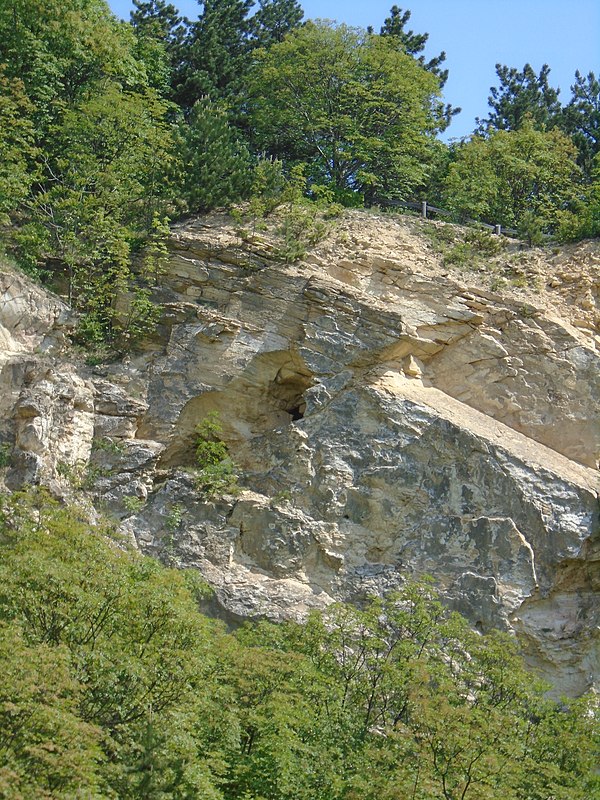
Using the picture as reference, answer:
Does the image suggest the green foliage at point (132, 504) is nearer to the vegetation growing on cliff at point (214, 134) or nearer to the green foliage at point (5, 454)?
the green foliage at point (5, 454)

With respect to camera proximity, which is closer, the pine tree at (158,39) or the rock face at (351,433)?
the rock face at (351,433)

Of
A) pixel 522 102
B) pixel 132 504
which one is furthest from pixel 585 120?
pixel 132 504

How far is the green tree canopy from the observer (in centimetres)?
3369

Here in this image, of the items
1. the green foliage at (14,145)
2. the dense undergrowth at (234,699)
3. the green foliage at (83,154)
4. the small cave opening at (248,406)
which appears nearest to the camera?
Result: the dense undergrowth at (234,699)

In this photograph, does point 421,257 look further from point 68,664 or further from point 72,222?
point 68,664

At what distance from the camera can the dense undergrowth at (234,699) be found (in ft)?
54.1

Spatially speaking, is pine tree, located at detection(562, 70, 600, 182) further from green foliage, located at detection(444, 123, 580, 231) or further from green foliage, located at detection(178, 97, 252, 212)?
green foliage, located at detection(178, 97, 252, 212)

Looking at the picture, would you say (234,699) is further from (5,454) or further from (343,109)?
(343,109)

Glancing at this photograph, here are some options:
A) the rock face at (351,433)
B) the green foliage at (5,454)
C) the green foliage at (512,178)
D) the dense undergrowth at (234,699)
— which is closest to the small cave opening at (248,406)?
the rock face at (351,433)

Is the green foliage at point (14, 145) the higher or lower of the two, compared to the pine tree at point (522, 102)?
lower

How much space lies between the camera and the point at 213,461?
80.0ft

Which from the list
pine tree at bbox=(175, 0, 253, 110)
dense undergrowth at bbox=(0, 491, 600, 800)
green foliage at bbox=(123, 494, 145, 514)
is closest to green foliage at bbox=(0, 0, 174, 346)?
pine tree at bbox=(175, 0, 253, 110)

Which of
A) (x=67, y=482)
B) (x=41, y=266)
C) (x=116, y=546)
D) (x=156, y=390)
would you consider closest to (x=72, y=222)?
(x=41, y=266)

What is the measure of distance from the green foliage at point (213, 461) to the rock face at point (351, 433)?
247 millimetres
